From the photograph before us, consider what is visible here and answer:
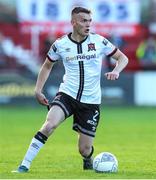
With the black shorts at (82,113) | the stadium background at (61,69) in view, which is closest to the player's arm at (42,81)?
the black shorts at (82,113)

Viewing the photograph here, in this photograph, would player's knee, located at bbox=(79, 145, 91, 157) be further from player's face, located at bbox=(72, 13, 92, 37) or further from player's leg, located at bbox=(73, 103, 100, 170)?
player's face, located at bbox=(72, 13, 92, 37)

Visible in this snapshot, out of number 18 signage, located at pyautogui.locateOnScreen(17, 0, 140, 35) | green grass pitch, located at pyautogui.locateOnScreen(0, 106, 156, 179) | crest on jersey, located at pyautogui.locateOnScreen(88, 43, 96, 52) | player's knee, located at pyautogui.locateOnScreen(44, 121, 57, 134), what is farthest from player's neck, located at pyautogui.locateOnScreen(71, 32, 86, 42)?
number 18 signage, located at pyautogui.locateOnScreen(17, 0, 140, 35)

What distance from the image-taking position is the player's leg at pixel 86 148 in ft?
41.4

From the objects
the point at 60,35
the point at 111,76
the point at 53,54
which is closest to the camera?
the point at 111,76

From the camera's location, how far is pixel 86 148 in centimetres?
1266

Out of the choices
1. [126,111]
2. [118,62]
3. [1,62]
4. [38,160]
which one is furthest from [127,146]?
[1,62]

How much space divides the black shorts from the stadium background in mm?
5689

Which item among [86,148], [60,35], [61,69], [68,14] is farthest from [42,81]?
[60,35]

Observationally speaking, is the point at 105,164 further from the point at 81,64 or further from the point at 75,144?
the point at 75,144

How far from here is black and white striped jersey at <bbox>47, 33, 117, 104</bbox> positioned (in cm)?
1241

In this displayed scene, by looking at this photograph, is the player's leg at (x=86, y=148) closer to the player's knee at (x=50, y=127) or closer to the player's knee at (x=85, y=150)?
the player's knee at (x=85, y=150)

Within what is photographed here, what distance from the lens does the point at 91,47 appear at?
12.4 metres

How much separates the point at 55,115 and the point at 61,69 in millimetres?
19440

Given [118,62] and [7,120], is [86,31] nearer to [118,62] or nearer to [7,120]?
[118,62]
